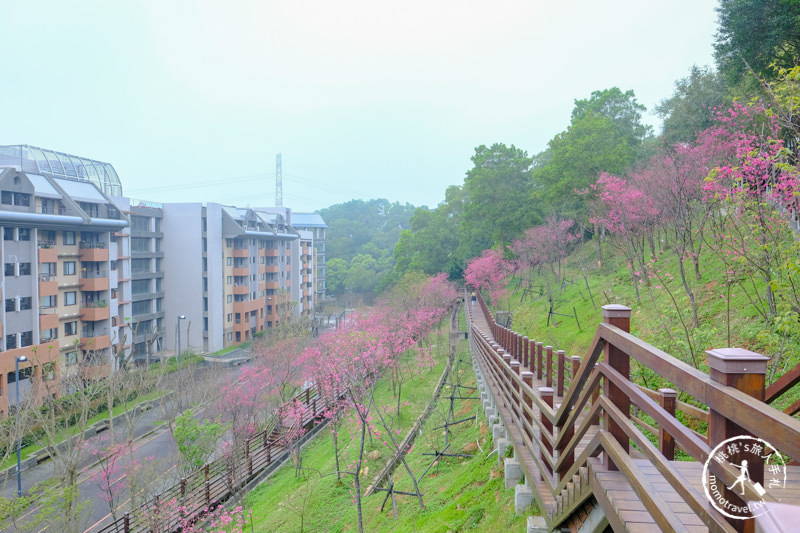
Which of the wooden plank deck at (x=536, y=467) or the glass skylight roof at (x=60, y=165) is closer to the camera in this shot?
the wooden plank deck at (x=536, y=467)

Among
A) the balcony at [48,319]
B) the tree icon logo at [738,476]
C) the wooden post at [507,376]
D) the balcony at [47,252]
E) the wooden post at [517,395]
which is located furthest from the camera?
the balcony at [47,252]

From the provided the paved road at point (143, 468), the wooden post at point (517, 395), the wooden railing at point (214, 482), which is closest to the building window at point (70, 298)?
the paved road at point (143, 468)

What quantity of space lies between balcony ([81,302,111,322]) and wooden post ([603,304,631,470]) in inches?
1266

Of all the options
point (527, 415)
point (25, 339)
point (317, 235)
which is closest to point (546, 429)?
point (527, 415)

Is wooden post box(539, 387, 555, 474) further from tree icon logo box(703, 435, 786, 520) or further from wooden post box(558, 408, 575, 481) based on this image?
tree icon logo box(703, 435, 786, 520)

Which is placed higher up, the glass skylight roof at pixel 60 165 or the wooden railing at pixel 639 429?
the glass skylight roof at pixel 60 165

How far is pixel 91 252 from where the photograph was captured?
28.8m

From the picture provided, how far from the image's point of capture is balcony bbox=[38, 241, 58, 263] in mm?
25337

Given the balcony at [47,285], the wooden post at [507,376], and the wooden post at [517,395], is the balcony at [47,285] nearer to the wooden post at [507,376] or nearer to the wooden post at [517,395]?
the wooden post at [507,376]

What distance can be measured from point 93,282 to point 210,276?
10329mm

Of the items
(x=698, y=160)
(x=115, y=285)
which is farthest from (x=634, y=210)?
(x=115, y=285)

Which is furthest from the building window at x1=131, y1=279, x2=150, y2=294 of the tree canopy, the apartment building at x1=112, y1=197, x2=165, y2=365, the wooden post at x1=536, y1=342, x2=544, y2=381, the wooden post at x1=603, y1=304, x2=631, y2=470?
the wooden post at x1=603, y1=304, x2=631, y2=470

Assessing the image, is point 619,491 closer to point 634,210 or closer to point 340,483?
point 340,483

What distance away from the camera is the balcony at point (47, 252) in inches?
998
